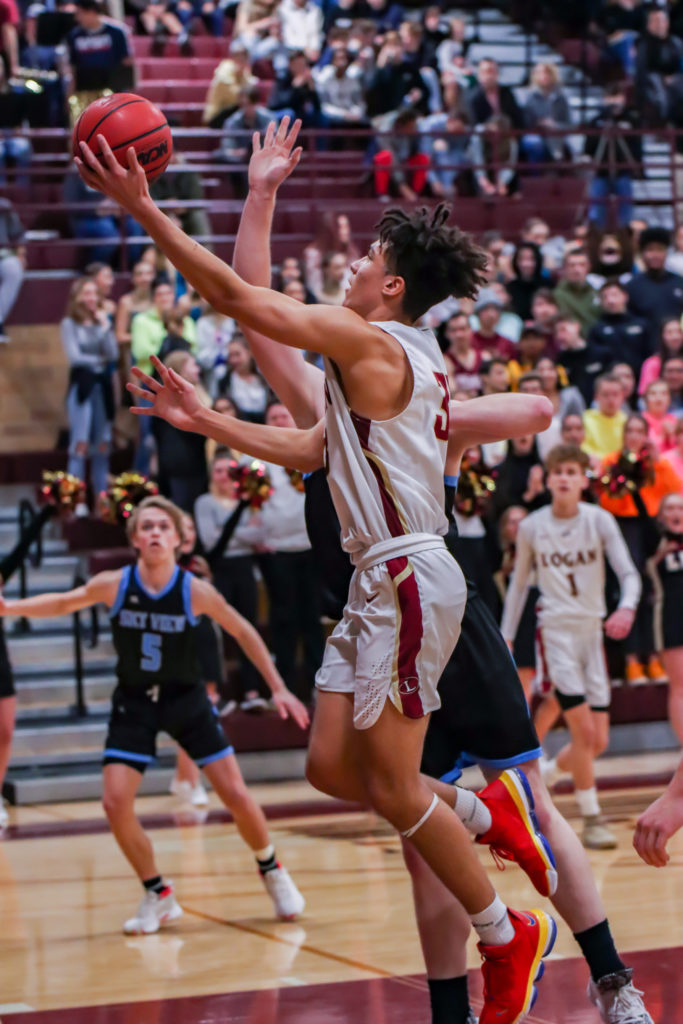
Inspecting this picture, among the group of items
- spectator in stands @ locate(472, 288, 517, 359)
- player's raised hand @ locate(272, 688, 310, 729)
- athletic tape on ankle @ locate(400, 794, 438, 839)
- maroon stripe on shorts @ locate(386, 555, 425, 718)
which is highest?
maroon stripe on shorts @ locate(386, 555, 425, 718)

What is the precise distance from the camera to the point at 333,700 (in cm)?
412

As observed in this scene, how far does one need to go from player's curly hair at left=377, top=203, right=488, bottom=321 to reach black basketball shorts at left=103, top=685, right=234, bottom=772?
9.81 ft

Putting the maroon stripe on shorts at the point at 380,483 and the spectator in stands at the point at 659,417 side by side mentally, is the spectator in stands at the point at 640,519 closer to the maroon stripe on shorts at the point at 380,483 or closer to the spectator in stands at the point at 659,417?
the spectator in stands at the point at 659,417

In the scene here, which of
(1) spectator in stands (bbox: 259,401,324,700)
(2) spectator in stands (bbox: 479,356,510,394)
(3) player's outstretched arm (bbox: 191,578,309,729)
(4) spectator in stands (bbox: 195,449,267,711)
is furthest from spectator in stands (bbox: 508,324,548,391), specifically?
(3) player's outstretched arm (bbox: 191,578,309,729)

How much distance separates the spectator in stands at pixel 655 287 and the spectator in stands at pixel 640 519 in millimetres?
2125

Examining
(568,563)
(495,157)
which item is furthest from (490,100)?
(568,563)

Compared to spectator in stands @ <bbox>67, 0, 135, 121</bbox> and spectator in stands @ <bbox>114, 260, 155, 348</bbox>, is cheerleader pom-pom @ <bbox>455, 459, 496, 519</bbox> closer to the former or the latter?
spectator in stands @ <bbox>114, 260, 155, 348</bbox>

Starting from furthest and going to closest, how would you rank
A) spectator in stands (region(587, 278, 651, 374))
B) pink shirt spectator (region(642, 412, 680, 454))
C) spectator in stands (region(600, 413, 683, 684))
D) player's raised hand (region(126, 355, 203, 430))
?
spectator in stands (region(587, 278, 651, 374)) → pink shirt spectator (region(642, 412, 680, 454)) → spectator in stands (region(600, 413, 683, 684)) → player's raised hand (region(126, 355, 203, 430))

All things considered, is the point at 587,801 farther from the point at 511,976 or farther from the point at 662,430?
the point at 511,976

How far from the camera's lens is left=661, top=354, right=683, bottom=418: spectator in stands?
1180cm

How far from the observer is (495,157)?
49.1 feet

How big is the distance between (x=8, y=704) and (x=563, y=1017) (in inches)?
154

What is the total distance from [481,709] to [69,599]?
268 cm

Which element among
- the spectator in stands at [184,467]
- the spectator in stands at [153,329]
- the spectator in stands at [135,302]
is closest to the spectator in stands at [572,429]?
the spectator in stands at [184,467]
